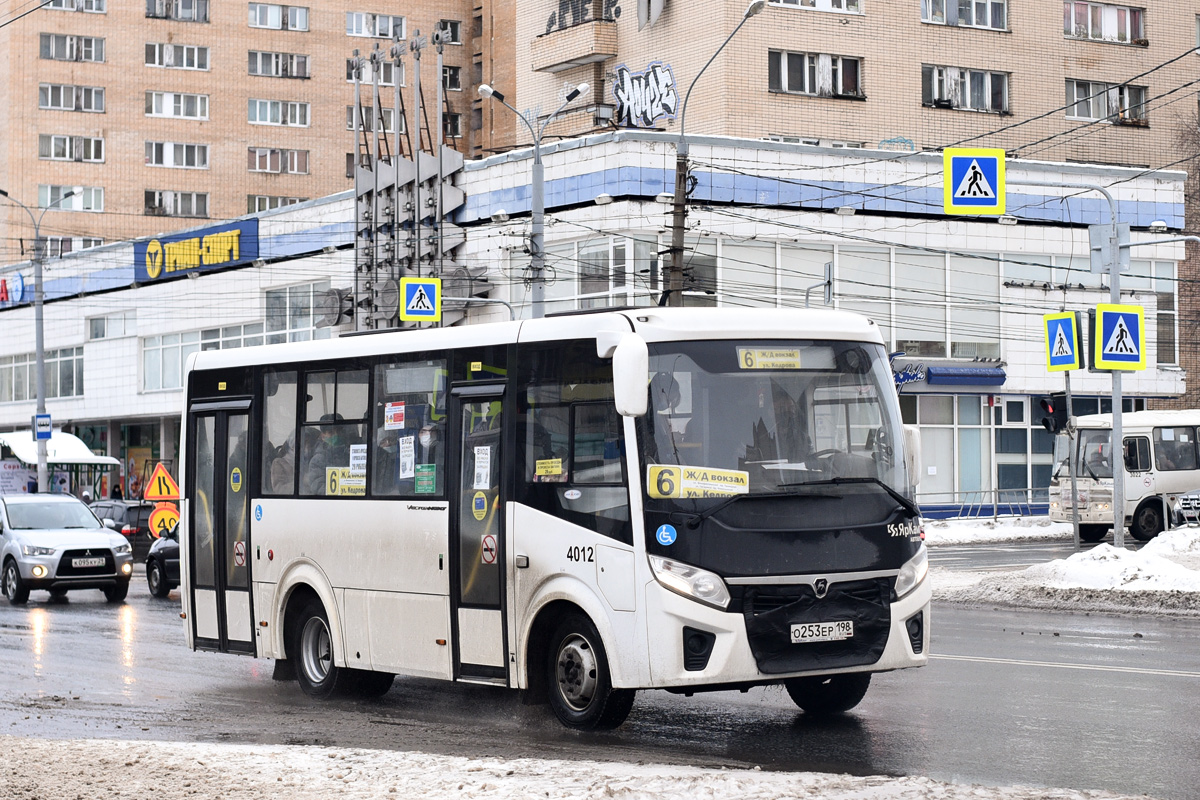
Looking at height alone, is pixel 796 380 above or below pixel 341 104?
below

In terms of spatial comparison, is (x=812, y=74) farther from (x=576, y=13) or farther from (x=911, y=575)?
(x=911, y=575)

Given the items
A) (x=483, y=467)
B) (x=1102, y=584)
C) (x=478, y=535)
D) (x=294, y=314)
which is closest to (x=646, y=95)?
(x=294, y=314)

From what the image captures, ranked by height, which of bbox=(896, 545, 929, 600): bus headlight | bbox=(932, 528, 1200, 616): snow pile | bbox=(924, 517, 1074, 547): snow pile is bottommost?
bbox=(924, 517, 1074, 547): snow pile

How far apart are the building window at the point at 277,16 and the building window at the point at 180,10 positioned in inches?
87.2

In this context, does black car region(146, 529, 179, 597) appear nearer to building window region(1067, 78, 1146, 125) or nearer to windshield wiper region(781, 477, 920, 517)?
windshield wiper region(781, 477, 920, 517)

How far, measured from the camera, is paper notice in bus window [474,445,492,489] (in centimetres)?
1142

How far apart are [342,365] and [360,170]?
122 feet

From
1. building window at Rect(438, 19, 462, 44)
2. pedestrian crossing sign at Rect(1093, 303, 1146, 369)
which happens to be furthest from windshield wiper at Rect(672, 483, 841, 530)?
building window at Rect(438, 19, 462, 44)

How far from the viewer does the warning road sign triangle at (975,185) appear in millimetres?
22703

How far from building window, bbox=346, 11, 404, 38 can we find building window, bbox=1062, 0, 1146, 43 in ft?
114

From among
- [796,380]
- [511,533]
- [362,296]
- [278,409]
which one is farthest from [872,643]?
[362,296]

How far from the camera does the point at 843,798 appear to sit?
24.9ft

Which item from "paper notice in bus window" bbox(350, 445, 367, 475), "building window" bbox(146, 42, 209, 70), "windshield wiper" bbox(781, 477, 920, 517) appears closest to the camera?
"windshield wiper" bbox(781, 477, 920, 517)

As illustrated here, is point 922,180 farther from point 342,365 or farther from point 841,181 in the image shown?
point 342,365
